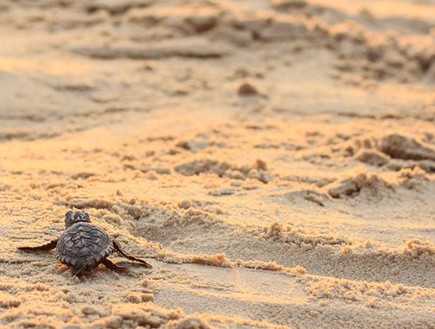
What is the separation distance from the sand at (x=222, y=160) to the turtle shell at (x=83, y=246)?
0.06 m

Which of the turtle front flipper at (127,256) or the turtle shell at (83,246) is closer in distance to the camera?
the turtle shell at (83,246)

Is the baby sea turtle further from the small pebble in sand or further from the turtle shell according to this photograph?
the small pebble in sand

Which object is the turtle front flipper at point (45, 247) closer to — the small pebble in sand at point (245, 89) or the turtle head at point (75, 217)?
the turtle head at point (75, 217)

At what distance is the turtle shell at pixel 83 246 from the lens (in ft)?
8.46

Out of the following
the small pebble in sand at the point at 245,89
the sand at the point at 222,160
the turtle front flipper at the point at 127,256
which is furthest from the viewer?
the small pebble in sand at the point at 245,89

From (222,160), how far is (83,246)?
1.44 meters

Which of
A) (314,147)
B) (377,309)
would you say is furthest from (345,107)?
(377,309)

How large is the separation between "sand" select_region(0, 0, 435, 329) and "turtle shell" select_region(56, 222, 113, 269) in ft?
0.19

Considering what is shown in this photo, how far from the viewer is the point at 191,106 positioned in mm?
4910

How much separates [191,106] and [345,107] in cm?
94

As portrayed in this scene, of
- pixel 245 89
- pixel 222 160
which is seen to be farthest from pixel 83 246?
pixel 245 89

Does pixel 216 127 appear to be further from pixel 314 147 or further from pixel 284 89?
pixel 284 89

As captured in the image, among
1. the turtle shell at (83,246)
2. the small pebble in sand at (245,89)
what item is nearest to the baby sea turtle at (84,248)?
the turtle shell at (83,246)

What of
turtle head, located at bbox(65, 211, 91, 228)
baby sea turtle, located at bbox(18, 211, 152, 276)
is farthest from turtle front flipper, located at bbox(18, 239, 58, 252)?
turtle head, located at bbox(65, 211, 91, 228)
